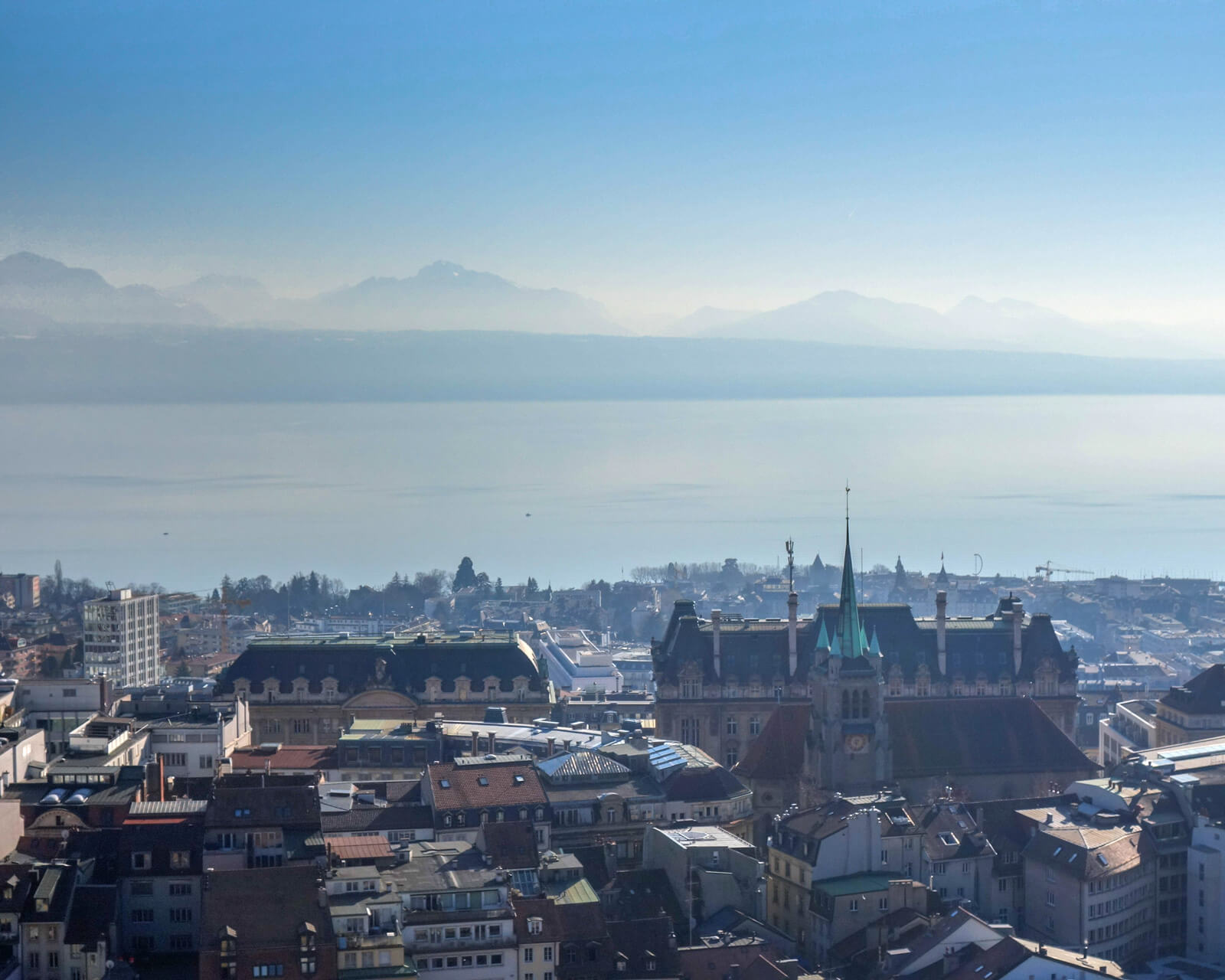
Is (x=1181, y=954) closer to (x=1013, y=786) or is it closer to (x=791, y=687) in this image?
(x=1013, y=786)

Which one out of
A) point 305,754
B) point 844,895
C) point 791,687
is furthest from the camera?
point 791,687

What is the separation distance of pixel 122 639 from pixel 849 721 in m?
90.1

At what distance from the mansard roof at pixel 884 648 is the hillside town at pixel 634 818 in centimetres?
15

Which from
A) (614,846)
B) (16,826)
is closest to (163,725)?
(16,826)

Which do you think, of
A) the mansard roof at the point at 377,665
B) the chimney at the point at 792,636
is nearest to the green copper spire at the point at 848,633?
the chimney at the point at 792,636

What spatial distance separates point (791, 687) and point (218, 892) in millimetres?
43159

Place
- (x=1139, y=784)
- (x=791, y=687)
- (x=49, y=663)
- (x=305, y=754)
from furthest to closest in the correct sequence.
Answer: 1. (x=49, y=663)
2. (x=791, y=687)
3. (x=305, y=754)
4. (x=1139, y=784)

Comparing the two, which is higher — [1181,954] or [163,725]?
[163,725]

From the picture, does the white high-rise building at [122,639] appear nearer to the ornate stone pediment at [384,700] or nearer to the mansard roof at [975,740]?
the ornate stone pediment at [384,700]

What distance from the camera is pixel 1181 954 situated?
7031 cm

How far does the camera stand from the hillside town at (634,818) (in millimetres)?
57562

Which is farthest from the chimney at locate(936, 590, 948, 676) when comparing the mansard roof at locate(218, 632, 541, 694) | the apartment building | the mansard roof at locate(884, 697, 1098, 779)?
the apartment building

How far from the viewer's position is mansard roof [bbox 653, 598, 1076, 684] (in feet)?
310

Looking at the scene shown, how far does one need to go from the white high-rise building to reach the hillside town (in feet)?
185
